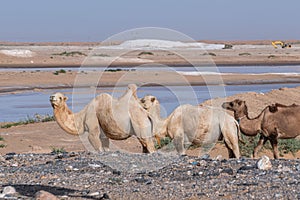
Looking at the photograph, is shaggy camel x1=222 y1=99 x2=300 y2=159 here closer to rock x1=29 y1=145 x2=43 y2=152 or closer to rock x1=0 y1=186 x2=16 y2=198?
rock x1=29 y1=145 x2=43 y2=152

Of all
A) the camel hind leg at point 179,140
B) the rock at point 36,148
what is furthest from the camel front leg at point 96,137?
the rock at point 36,148

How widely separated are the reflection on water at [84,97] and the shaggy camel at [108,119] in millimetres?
8349

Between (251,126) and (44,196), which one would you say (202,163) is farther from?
(44,196)

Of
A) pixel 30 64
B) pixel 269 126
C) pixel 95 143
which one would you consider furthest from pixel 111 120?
pixel 30 64

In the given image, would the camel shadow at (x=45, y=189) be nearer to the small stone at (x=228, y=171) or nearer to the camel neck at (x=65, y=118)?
the small stone at (x=228, y=171)

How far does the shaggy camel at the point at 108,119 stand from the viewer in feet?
40.6

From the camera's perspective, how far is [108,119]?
12.5 metres

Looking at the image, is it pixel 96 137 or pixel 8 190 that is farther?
pixel 96 137

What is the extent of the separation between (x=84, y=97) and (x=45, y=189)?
802 inches

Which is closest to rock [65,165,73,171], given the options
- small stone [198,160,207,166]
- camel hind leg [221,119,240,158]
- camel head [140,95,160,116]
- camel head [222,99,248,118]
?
small stone [198,160,207,166]

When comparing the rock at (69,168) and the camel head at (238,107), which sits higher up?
the camel head at (238,107)

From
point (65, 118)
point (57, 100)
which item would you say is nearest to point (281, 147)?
point (65, 118)

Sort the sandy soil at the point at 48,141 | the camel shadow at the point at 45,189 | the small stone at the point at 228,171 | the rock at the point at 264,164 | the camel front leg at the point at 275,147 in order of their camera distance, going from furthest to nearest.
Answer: the sandy soil at the point at 48,141 → the camel front leg at the point at 275,147 → the rock at the point at 264,164 → the small stone at the point at 228,171 → the camel shadow at the point at 45,189

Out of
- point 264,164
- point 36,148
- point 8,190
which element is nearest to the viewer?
point 8,190
